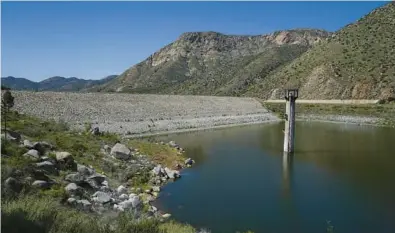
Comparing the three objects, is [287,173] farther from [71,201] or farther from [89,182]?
[71,201]

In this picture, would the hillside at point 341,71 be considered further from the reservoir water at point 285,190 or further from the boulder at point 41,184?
the boulder at point 41,184

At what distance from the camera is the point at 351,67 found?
83.2m

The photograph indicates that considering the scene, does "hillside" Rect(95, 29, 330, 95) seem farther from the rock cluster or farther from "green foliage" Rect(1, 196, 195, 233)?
"green foliage" Rect(1, 196, 195, 233)

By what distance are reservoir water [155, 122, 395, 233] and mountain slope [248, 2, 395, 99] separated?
157 ft

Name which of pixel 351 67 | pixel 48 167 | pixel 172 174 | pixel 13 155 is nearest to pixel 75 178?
pixel 48 167

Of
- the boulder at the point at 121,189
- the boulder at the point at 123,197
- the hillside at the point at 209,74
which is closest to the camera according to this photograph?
the boulder at the point at 123,197

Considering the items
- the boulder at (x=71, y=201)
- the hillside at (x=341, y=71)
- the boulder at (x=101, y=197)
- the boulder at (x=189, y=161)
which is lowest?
the boulder at (x=189, y=161)

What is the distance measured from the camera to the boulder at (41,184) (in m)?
12.4

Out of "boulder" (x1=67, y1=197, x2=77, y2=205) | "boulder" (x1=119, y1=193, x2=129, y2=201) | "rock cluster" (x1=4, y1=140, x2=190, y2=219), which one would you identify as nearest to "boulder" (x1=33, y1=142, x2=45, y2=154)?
"rock cluster" (x1=4, y1=140, x2=190, y2=219)

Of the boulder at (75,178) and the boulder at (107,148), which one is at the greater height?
the boulder at (75,178)

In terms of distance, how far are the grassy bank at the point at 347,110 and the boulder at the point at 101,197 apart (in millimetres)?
50691

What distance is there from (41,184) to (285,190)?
36.6 feet

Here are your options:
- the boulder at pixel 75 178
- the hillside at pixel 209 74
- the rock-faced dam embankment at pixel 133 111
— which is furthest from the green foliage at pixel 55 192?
the hillside at pixel 209 74

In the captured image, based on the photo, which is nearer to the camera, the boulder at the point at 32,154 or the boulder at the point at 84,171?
the boulder at the point at 32,154
